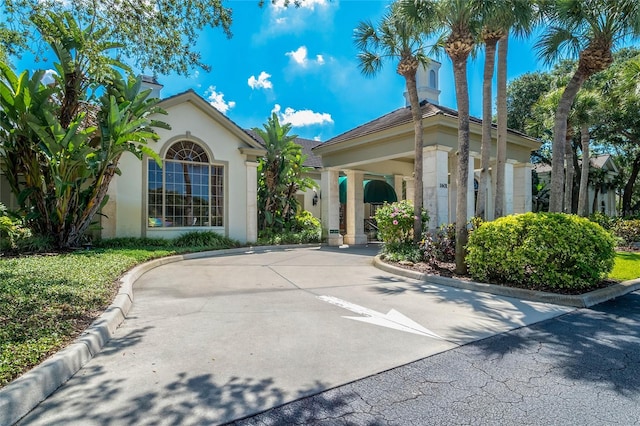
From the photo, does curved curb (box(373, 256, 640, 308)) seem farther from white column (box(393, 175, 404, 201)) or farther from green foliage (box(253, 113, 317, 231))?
white column (box(393, 175, 404, 201))

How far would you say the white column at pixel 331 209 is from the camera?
1825 cm

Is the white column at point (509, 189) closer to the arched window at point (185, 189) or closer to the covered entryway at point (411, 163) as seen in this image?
the covered entryway at point (411, 163)

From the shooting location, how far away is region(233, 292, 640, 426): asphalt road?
2910mm

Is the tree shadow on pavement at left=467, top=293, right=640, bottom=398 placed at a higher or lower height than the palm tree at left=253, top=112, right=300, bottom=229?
lower

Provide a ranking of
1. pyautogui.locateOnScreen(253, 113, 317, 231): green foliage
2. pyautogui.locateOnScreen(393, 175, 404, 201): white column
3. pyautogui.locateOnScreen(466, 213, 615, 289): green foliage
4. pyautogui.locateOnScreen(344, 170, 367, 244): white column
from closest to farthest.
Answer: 1. pyautogui.locateOnScreen(466, 213, 615, 289): green foliage
2. pyautogui.locateOnScreen(253, 113, 317, 231): green foliage
3. pyautogui.locateOnScreen(344, 170, 367, 244): white column
4. pyautogui.locateOnScreen(393, 175, 404, 201): white column

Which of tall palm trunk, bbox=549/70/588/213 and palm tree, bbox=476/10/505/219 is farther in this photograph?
palm tree, bbox=476/10/505/219

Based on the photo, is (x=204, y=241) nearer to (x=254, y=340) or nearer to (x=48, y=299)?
(x=48, y=299)

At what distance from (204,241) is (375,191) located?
1015cm

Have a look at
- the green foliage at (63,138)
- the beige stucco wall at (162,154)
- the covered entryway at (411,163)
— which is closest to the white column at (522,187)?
the covered entryway at (411,163)

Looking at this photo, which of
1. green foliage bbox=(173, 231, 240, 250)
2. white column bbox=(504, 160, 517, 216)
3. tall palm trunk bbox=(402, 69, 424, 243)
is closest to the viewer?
tall palm trunk bbox=(402, 69, 424, 243)

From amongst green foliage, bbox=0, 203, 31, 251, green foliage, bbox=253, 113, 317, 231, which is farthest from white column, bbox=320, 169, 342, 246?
green foliage, bbox=0, 203, 31, 251

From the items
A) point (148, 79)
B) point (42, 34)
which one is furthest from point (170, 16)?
point (148, 79)

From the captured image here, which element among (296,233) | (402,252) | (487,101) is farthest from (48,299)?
(296,233)

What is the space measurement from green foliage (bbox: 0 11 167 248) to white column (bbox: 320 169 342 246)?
29.2ft
